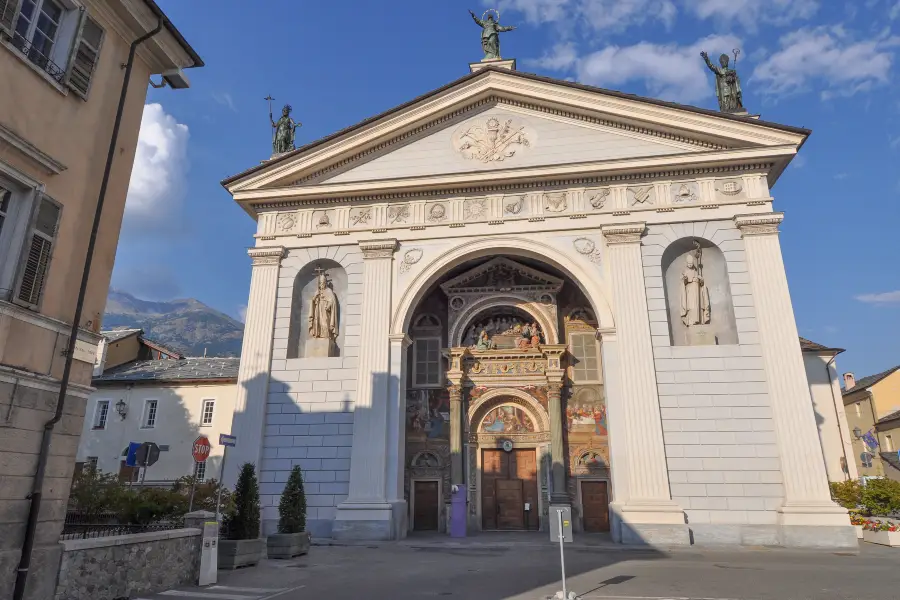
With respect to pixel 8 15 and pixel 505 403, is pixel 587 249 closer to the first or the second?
pixel 505 403

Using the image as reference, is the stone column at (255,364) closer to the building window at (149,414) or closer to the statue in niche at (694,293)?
the building window at (149,414)

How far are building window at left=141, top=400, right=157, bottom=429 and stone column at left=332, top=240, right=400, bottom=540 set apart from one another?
46.5 feet

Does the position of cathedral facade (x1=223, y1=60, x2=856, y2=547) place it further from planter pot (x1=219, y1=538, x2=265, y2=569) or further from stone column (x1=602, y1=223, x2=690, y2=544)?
planter pot (x1=219, y1=538, x2=265, y2=569)

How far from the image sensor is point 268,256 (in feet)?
70.7

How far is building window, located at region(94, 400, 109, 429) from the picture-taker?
93.4 feet

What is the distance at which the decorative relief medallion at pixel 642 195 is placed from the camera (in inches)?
784

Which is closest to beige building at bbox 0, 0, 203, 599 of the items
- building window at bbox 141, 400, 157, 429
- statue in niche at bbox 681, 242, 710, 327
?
statue in niche at bbox 681, 242, 710, 327

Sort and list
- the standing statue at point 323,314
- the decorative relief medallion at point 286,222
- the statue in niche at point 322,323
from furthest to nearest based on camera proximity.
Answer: the decorative relief medallion at point 286,222 < the standing statue at point 323,314 < the statue in niche at point 322,323

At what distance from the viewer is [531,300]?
874 inches

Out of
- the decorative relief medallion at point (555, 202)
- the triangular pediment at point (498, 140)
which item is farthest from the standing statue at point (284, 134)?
the decorative relief medallion at point (555, 202)

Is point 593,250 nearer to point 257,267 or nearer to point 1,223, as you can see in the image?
point 257,267

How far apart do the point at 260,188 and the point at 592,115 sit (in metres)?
12.2

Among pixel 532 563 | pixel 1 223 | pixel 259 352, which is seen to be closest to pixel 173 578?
pixel 1 223

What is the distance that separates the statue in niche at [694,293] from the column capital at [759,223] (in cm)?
142
